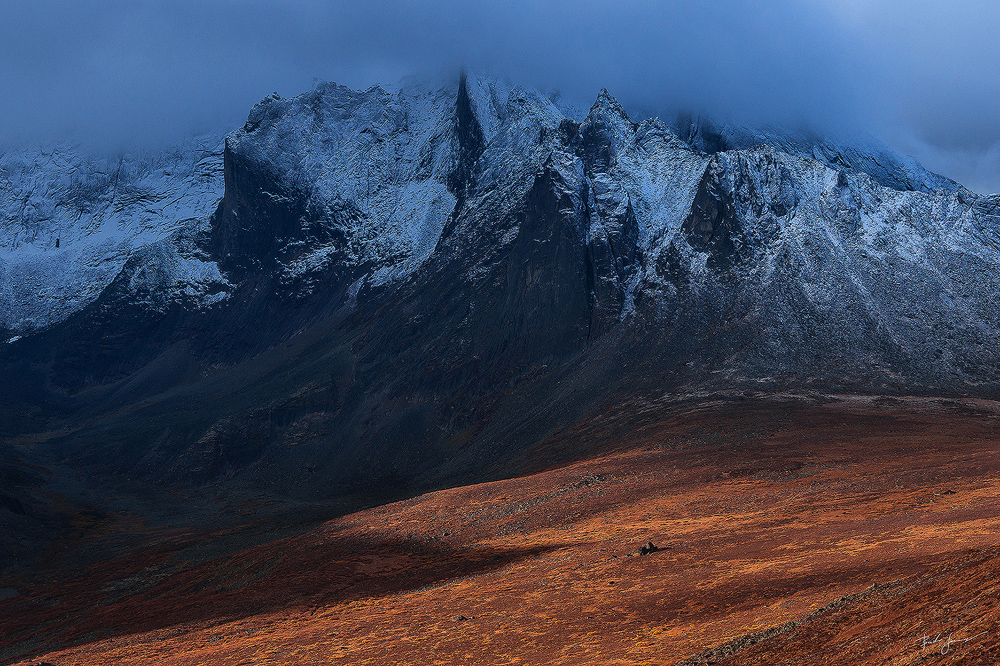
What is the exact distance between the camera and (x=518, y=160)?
169 m

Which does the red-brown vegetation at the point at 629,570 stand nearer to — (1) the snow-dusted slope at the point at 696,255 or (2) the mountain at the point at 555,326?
(2) the mountain at the point at 555,326

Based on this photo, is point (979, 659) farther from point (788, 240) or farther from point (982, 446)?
point (788, 240)
